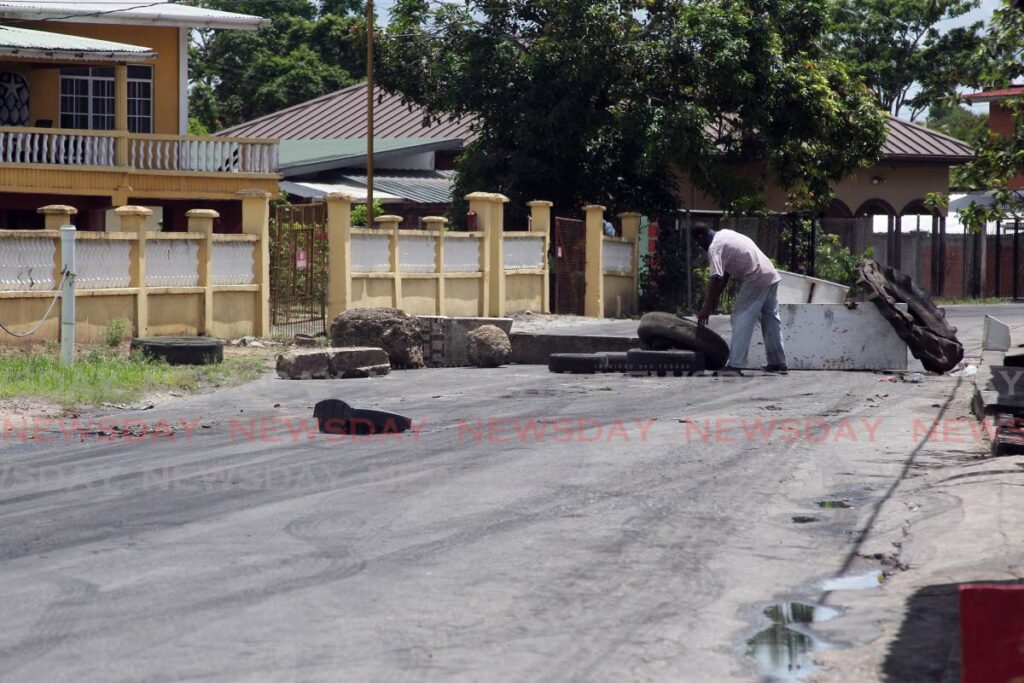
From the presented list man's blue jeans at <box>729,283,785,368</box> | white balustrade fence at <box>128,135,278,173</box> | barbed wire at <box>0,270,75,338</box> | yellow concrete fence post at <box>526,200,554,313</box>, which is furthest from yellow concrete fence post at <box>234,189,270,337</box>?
white balustrade fence at <box>128,135,278,173</box>

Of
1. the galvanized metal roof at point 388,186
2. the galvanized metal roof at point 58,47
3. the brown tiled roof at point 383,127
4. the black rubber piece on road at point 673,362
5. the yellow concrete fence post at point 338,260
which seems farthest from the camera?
the brown tiled roof at point 383,127

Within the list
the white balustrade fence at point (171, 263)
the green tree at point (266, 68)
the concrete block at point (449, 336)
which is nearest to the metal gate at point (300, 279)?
the white balustrade fence at point (171, 263)

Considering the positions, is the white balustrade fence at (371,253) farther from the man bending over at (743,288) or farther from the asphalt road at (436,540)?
the asphalt road at (436,540)

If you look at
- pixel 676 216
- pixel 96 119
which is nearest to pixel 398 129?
pixel 96 119

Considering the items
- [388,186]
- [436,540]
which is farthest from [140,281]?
[388,186]

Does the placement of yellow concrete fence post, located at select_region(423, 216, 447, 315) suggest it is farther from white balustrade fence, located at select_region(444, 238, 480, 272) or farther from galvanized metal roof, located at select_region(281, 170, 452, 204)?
galvanized metal roof, located at select_region(281, 170, 452, 204)

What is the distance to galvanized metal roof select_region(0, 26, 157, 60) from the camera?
2636 cm

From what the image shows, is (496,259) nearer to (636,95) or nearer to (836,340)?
(636,95)

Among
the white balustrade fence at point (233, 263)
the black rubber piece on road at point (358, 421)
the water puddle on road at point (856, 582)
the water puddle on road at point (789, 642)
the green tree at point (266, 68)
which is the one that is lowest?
the water puddle on road at point (789, 642)

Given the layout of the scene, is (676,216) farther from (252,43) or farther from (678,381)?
(252,43)

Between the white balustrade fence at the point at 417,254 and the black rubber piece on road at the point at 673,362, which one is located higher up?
the white balustrade fence at the point at 417,254

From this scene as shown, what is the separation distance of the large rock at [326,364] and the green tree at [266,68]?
3744 centimetres

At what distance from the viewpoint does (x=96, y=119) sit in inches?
1195

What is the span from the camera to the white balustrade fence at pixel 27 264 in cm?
1617
